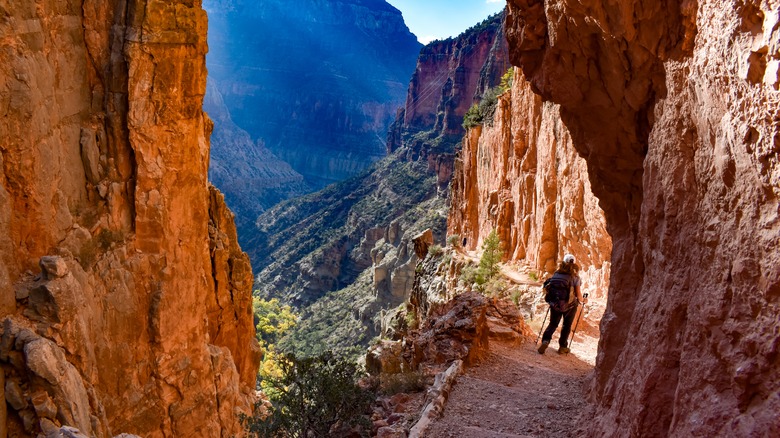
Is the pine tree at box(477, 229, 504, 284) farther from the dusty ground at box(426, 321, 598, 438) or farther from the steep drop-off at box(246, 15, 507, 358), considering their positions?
the steep drop-off at box(246, 15, 507, 358)

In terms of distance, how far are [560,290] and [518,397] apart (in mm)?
2424

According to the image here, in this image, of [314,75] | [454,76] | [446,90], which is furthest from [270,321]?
[314,75]

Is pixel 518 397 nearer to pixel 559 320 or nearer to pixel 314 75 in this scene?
pixel 559 320

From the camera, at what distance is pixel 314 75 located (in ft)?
551

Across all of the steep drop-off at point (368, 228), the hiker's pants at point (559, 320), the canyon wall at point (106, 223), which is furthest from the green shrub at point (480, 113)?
the hiker's pants at point (559, 320)

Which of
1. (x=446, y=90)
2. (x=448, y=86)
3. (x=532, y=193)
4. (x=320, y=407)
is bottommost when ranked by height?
(x=320, y=407)

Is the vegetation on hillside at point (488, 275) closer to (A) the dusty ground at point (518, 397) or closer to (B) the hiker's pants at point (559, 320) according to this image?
(B) the hiker's pants at point (559, 320)

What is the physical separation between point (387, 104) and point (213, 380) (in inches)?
6357

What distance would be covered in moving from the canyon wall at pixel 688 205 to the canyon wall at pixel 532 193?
9.19 meters

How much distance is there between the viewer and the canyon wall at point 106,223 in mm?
8773

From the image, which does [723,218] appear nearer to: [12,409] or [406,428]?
[406,428]

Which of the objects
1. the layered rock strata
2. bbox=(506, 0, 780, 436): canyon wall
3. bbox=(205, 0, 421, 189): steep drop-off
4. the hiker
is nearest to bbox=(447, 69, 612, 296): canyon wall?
the hiker

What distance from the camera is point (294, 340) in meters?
47.1

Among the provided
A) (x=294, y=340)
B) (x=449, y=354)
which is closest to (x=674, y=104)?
(x=449, y=354)
